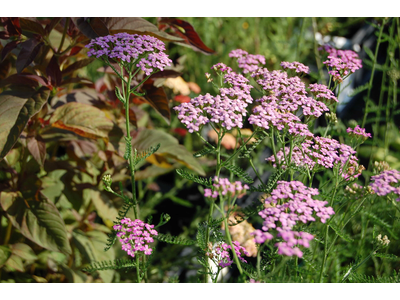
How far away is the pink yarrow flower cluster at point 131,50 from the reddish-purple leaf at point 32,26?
278 mm

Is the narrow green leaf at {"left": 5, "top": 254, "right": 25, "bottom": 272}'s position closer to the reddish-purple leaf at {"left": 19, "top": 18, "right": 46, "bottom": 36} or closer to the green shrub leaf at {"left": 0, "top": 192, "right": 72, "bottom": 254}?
the green shrub leaf at {"left": 0, "top": 192, "right": 72, "bottom": 254}

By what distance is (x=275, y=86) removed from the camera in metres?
1.01

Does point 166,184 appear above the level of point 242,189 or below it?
below

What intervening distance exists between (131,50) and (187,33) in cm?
48

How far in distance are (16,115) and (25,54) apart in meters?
0.17

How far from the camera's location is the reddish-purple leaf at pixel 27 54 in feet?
3.51

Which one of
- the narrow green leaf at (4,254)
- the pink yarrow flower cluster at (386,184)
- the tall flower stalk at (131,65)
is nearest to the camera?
the pink yarrow flower cluster at (386,184)

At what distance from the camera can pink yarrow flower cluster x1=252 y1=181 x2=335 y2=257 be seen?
67cm

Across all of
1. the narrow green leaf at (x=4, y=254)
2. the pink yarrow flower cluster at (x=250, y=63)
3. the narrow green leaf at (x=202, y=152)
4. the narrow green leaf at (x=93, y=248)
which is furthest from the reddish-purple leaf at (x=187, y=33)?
the narrow green leaf at (x=4, y=254)

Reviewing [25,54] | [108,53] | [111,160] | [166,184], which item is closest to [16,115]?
[25,54]

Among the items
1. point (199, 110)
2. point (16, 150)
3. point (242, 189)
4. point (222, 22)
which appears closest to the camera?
point (242, 189)

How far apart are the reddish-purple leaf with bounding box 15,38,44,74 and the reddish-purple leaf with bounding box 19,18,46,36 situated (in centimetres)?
4

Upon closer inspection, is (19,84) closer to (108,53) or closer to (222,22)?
(108,53)

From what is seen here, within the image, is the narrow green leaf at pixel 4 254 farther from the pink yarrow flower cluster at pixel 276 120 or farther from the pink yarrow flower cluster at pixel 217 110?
the pink yarrow flower cluster at pixel 276 120
